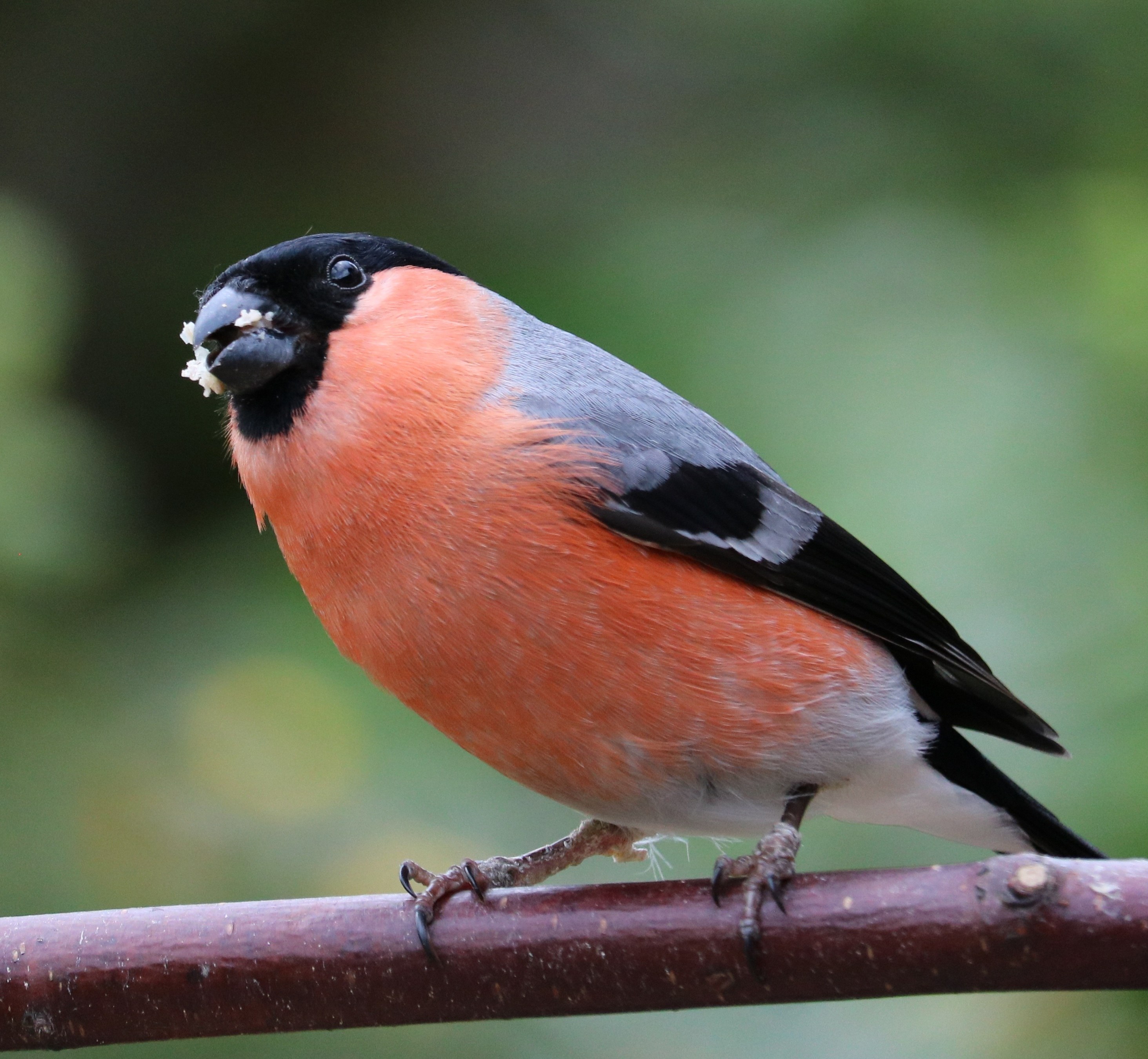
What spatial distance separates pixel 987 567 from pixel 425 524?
1.50m

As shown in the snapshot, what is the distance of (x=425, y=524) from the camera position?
233 cm

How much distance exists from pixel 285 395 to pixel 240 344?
0.12 meters

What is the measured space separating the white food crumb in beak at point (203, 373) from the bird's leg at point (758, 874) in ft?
4.10

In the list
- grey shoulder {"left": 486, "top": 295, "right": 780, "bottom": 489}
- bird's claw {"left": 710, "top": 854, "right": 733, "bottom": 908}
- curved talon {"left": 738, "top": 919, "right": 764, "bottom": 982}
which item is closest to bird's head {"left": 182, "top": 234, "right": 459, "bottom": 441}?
grey shoulder {"left": 486, "top": 295, "right": 780, "bottom": 489}

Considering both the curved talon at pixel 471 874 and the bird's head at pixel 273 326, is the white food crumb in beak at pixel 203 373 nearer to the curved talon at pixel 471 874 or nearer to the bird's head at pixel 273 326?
the bird's head at pixel 273 326

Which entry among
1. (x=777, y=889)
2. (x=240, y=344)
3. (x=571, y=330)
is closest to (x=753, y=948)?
(x=777, y=889)

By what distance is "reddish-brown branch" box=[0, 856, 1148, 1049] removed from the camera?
2.04m

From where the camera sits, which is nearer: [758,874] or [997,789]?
[758,874]

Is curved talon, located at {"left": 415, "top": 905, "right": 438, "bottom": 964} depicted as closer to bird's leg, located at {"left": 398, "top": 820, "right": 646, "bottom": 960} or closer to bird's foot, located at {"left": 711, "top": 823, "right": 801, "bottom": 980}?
bird's leg, located at {"left": 398, "top": 820, "right": 646, "bottom": 960}

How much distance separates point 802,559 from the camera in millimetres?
2594

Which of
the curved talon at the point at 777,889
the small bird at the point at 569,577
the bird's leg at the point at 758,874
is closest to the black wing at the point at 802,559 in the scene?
the small bird at the point at 569,577

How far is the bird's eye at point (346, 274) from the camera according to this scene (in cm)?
264

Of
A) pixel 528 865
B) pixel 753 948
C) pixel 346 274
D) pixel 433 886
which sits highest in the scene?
pixel 346 274

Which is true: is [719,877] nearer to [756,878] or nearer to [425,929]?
[756,878]
